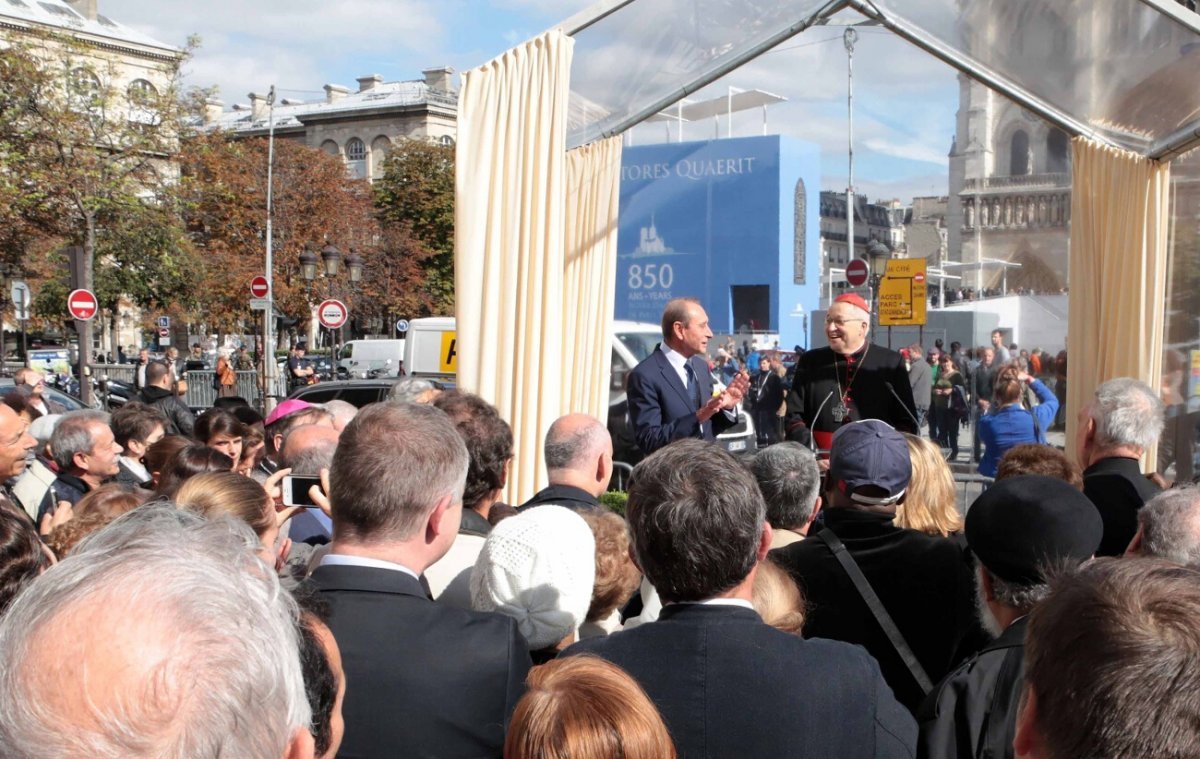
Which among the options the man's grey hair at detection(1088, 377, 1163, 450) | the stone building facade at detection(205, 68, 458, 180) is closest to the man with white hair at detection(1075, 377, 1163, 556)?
the man's grey hair at detection(1088, 377, 1163, 450)

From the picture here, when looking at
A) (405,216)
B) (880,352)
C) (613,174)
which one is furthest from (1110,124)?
(405,216)

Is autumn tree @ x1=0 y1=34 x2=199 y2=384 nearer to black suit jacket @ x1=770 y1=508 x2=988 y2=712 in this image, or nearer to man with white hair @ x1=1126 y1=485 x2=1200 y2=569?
black suit jacket @ x1=770 y1=508 x2=988 y2=712

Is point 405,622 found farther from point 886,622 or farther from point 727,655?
point 886,622

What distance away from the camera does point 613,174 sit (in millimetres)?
7488

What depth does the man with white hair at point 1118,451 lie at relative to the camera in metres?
4.41

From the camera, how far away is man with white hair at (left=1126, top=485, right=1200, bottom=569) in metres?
3.02

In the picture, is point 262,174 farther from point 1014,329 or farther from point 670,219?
point 1014,329

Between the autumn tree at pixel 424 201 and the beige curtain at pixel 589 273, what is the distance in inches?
1976

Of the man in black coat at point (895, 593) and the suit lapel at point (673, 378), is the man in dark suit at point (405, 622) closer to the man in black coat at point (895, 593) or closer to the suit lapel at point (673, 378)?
the man in black coat at point (895, 593)

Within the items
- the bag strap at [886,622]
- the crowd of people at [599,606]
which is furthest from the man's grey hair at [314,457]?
the bag strap at [886,622]

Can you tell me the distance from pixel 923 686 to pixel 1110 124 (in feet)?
19.0

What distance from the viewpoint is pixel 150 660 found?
1174 millimetres

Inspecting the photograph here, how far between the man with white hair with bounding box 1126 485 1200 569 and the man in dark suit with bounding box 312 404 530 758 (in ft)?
6.03

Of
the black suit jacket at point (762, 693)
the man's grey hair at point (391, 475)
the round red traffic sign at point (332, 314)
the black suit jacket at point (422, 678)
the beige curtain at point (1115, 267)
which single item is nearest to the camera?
the black suit jacket at point (762, 693)
